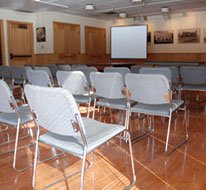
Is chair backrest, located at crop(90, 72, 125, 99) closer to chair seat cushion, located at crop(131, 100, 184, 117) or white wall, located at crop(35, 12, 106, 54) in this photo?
chair seat cushion, located at crop(131, 100, 184, 117)

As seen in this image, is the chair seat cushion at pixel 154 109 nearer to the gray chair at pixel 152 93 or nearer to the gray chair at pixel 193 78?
the gray chair at pixel 152 93

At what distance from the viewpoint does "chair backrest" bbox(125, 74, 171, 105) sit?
103 inches

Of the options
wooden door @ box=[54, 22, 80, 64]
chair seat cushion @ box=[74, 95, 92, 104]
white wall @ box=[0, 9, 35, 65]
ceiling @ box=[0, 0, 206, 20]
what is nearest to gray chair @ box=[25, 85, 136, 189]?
chair seat cushion @ box=[74, 95, 92, 104]

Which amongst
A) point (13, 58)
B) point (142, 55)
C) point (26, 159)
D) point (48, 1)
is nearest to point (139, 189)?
point (26, 159)

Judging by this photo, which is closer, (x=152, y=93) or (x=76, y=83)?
(x=152, y=93)

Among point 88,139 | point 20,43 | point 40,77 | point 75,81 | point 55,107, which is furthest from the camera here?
point 20,43

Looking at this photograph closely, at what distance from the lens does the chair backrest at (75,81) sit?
337 centimetres

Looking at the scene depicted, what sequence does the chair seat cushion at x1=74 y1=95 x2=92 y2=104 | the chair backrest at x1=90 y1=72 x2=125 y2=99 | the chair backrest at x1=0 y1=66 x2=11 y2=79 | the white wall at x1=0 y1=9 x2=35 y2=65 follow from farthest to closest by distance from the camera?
the white wall at x1=0 y1=9 x2=35 y2=65
the chair backrest at x1=0 y1=66 x2=11 y2=79
the chair seat cushion at x1=74 y1=95 x2=92 y2=104
the chair backrest at x1=90 y1=72 x2=125 y2=99

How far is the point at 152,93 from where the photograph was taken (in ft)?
8.95

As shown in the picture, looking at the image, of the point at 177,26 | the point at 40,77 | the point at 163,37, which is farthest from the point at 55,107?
the point at 163,37

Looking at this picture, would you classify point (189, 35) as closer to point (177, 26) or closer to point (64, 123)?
point (177, 26)

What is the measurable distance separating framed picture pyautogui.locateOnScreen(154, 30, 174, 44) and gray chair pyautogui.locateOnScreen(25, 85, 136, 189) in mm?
9880

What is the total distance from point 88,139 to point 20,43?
865cm

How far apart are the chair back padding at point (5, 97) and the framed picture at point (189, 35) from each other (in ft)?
31.9
